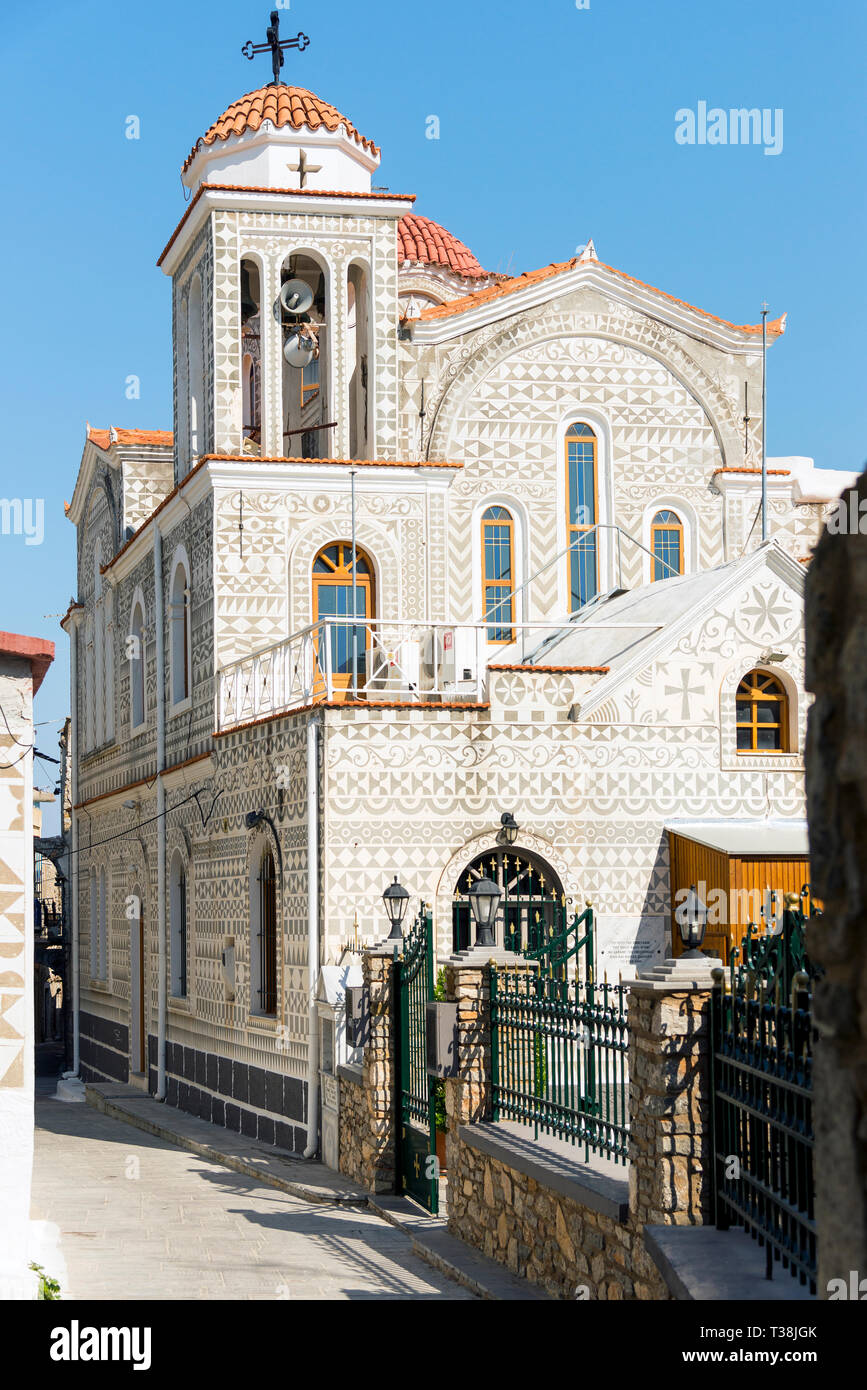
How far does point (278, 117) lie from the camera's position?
21.7m

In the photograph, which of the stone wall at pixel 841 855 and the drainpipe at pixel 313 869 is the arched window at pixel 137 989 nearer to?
the drainpipe at pixel 313 869

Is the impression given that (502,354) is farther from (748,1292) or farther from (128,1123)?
(748,1292)

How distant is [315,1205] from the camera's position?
48.2 ft

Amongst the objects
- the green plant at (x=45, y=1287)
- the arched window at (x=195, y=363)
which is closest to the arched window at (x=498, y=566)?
the arched window at (x=195, y=363)

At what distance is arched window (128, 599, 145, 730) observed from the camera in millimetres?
26969

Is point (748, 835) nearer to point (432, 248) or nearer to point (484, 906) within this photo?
point (484, 906)

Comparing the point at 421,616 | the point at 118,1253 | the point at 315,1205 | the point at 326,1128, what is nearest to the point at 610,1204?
the point at 118,1253

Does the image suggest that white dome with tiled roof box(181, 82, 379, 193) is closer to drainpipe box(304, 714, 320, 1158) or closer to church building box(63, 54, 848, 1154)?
church building box(63, 54, 848, 1154)

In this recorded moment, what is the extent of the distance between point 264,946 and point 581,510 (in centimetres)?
733

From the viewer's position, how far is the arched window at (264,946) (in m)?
19.3

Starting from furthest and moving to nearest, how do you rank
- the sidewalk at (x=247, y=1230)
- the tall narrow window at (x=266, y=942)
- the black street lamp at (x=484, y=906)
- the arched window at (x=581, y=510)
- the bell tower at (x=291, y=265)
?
1. the arched window at (x=581, y=510)
2. the bell tower at (x=291, y=265)
3. the tall narrow window at (x=266, y=942)
4. the black street lamp at (x=484, y=906)
5. the sidewalk at (x=247, y=1230)

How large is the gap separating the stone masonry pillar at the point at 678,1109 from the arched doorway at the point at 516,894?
8.77 metres

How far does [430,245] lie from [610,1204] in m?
22.6

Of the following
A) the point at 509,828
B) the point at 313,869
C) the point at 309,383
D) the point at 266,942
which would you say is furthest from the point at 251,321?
the point at 509,828
